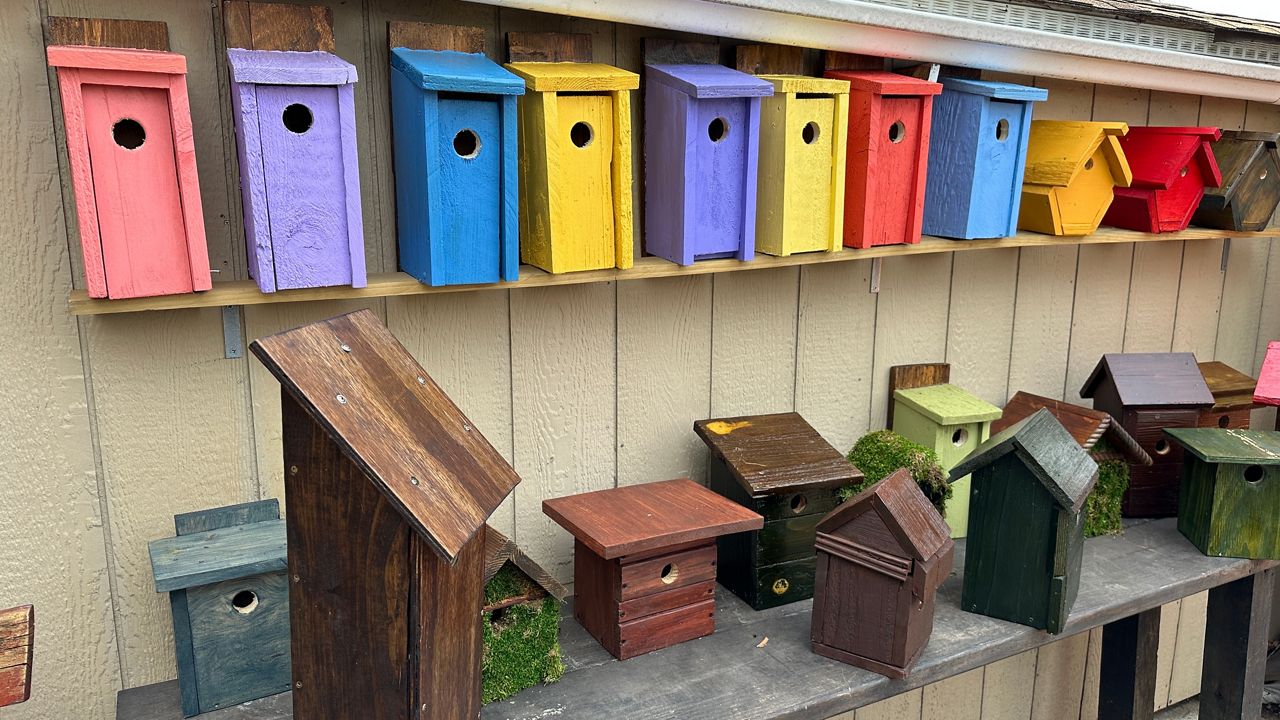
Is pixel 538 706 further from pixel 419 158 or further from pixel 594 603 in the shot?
pixel 419 158

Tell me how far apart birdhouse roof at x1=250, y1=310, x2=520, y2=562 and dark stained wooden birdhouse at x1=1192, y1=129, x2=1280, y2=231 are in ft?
6.60

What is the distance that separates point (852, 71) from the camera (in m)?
1.88

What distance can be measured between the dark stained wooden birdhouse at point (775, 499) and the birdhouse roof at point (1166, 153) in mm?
1047

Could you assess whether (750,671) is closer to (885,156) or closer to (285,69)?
(885,156)

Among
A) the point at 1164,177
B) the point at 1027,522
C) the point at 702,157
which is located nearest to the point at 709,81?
the point at 702,157

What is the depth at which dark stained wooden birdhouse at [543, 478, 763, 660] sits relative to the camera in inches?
62.0

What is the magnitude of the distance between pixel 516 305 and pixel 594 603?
0.54m

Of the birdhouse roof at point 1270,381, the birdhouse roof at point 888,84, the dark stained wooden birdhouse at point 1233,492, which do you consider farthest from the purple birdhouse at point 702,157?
the birdhouse roof at point 1270,381

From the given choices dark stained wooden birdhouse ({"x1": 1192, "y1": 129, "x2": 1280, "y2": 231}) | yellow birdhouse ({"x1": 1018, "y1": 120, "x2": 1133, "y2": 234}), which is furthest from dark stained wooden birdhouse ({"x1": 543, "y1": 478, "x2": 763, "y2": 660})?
dark stained wooden birdhouse ({"x1": 1192, "y1": 129, "x2": 1280, "y2": 231})

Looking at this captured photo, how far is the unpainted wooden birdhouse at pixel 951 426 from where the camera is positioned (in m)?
2.04

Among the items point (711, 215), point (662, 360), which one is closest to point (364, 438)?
point (711, 215)

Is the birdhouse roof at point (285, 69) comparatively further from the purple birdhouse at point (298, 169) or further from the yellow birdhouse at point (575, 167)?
the yellow birdhouse at point (575, 167)

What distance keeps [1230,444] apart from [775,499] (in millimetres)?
1074

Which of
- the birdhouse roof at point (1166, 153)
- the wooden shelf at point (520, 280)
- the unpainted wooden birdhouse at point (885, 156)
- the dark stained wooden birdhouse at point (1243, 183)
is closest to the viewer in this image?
the wooden shelf at point (520, 280)
